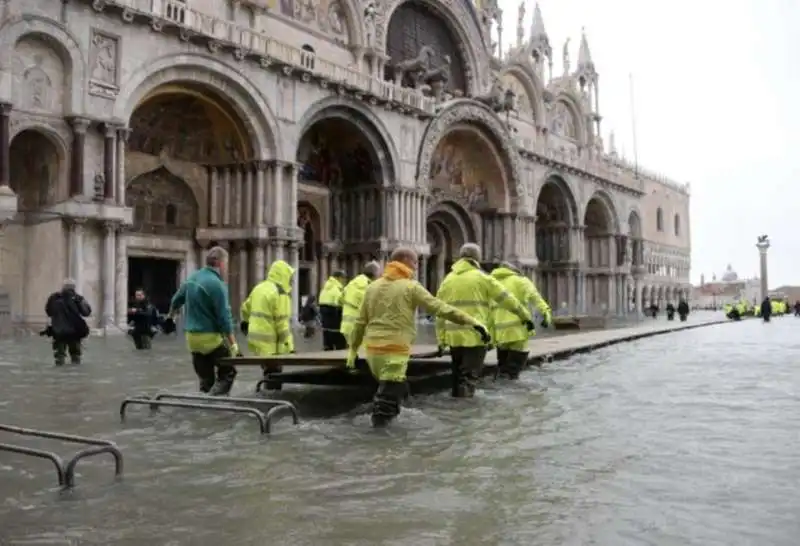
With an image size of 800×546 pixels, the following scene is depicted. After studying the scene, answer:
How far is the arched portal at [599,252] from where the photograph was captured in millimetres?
47819

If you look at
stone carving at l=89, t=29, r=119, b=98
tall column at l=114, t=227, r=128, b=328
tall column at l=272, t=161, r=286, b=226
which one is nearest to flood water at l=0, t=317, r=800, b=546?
tall column at l=114, t=227, r=128, b=328

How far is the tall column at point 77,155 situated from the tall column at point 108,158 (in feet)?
1.79

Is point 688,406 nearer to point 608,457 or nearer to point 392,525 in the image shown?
point 608,457

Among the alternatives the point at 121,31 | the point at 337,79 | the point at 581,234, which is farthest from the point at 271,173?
the point at 581,234

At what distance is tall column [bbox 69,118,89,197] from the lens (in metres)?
18.5

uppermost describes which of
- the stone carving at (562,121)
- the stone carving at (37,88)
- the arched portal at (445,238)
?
the stone carving at (562,121)

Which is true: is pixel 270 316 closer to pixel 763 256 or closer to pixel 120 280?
pixel 120 280

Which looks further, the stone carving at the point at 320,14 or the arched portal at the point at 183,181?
the stone carving at the point at 320,14

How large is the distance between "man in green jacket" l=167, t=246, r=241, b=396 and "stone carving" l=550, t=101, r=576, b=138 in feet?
133

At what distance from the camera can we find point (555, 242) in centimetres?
4341

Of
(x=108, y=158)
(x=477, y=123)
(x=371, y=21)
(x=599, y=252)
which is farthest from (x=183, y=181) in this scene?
(x=599, y=252)

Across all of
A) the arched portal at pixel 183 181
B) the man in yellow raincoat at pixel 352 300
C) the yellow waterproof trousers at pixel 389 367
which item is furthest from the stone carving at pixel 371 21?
the yellow waterproof trousers at pixel 389 367

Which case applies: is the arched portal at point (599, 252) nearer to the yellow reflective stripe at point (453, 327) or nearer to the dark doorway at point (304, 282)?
the dark doorway at point (304, 282)

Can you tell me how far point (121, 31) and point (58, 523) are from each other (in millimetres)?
18423
